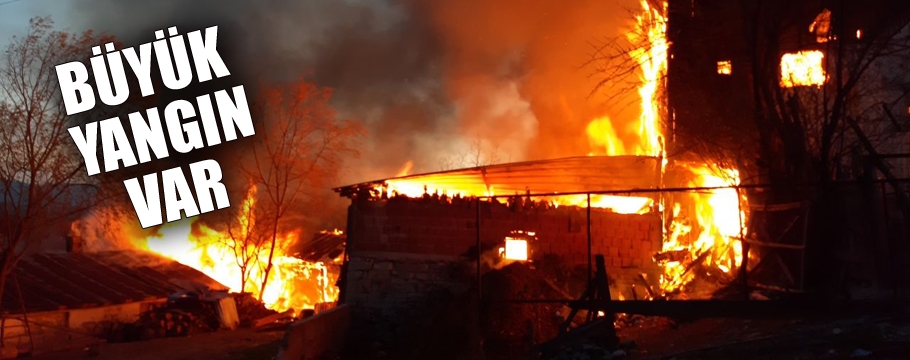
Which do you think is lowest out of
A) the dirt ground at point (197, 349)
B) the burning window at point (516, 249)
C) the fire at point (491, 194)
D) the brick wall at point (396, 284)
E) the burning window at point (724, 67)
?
the dirt ground at point (197, 349)

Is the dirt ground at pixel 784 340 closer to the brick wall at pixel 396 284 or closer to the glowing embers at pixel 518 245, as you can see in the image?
the glowing embers at pixel 518 245

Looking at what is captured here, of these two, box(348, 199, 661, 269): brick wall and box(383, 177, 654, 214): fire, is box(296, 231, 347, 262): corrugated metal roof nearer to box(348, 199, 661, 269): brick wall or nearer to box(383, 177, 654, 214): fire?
box(383, 177, 654, 214): fire

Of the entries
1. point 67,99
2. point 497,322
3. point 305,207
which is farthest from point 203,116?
point 305,207

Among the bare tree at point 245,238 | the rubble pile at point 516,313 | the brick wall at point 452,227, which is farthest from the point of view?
the bare tree at point 245,238

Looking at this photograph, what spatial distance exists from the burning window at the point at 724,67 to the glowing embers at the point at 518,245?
720 centimetres

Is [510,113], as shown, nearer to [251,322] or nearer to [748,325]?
[251,322]

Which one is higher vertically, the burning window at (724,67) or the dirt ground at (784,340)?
the burning window at (724,67)

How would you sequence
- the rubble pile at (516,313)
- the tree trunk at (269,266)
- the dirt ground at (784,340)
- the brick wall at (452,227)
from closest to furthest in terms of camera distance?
the dirt ground at (784,340) → the rubble pile at (516,313) → the brick wall at (452,227) → the tree trunk at (269,266)

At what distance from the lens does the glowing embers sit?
13.9m

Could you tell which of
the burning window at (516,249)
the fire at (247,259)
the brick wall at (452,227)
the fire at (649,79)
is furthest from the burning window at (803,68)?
the fire at (247,259)

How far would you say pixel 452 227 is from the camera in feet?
45.2

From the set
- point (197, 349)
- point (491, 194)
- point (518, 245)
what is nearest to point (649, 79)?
point (491, 194)

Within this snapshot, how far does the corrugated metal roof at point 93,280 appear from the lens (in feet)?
61.3

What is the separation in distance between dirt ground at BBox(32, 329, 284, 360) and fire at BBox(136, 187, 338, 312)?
773 cm
